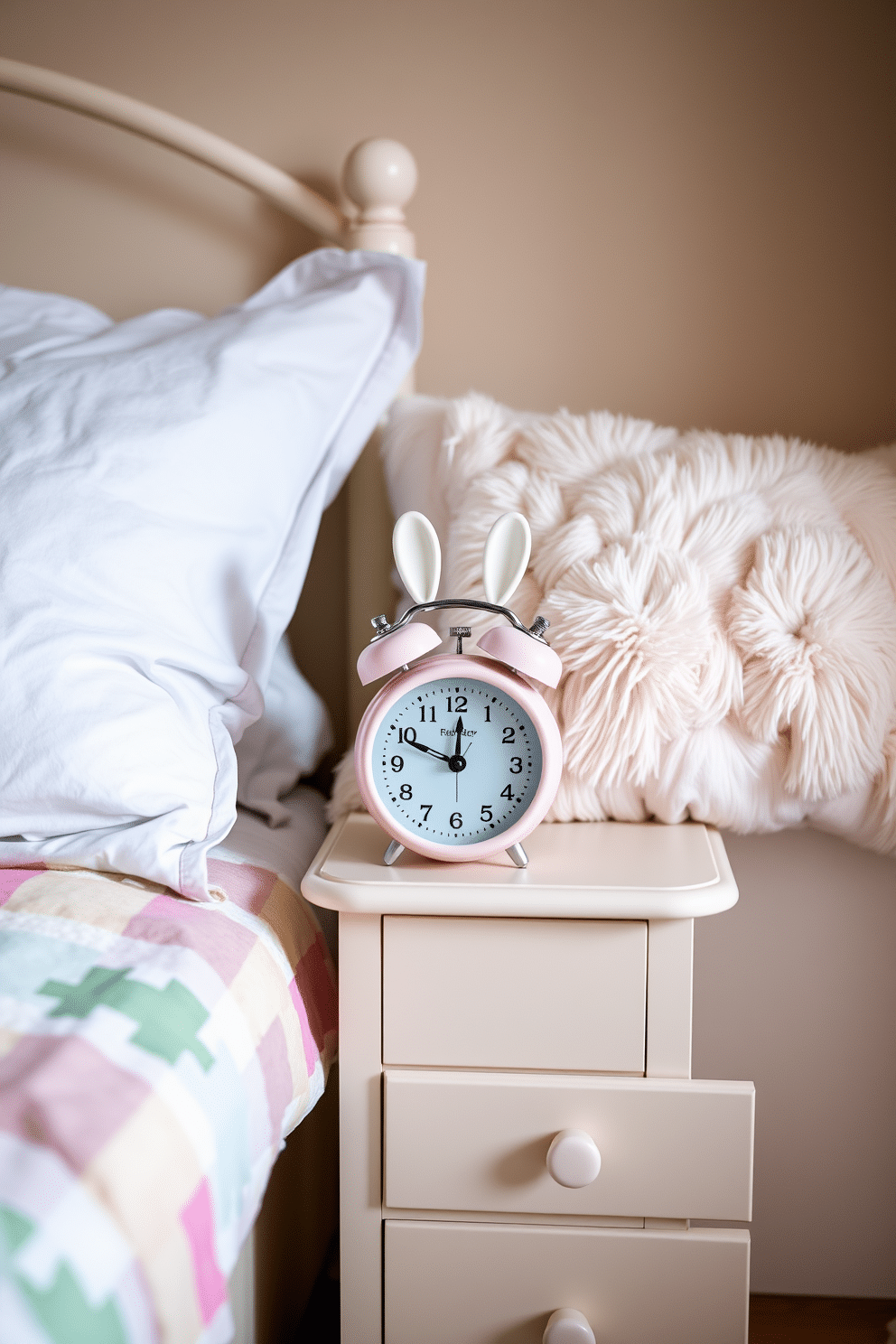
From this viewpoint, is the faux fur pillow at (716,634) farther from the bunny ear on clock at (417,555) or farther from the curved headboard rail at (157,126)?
the curved headboard rail at (157,126)

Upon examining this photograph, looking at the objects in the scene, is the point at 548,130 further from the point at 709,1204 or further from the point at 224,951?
the point at 709,1204

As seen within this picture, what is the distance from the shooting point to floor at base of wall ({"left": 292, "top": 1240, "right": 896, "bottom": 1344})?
41.3 inches

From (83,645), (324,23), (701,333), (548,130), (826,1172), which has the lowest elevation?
(826,1172)

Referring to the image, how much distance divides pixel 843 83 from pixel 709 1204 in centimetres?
125

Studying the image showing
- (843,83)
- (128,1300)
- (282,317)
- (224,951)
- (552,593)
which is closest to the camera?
(128,1300)

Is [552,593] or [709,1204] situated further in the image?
[552,593]

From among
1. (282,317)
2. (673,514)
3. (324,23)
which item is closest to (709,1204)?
(673,514)

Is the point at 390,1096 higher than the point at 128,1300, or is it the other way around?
the point at 128,1300

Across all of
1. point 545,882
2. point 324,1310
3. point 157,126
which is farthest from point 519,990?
point 157,126

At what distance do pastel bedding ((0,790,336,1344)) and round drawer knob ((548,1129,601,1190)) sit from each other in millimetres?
197

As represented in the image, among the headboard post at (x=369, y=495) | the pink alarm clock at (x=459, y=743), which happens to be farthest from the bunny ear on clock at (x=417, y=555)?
the headboard post at (x=369, y=495)

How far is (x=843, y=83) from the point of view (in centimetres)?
121

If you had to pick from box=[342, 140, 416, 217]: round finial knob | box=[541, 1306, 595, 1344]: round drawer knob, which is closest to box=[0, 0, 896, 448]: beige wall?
box=[342, 140, 416, 217]: round finial knob

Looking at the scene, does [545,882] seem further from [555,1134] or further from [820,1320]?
[820,1320]
